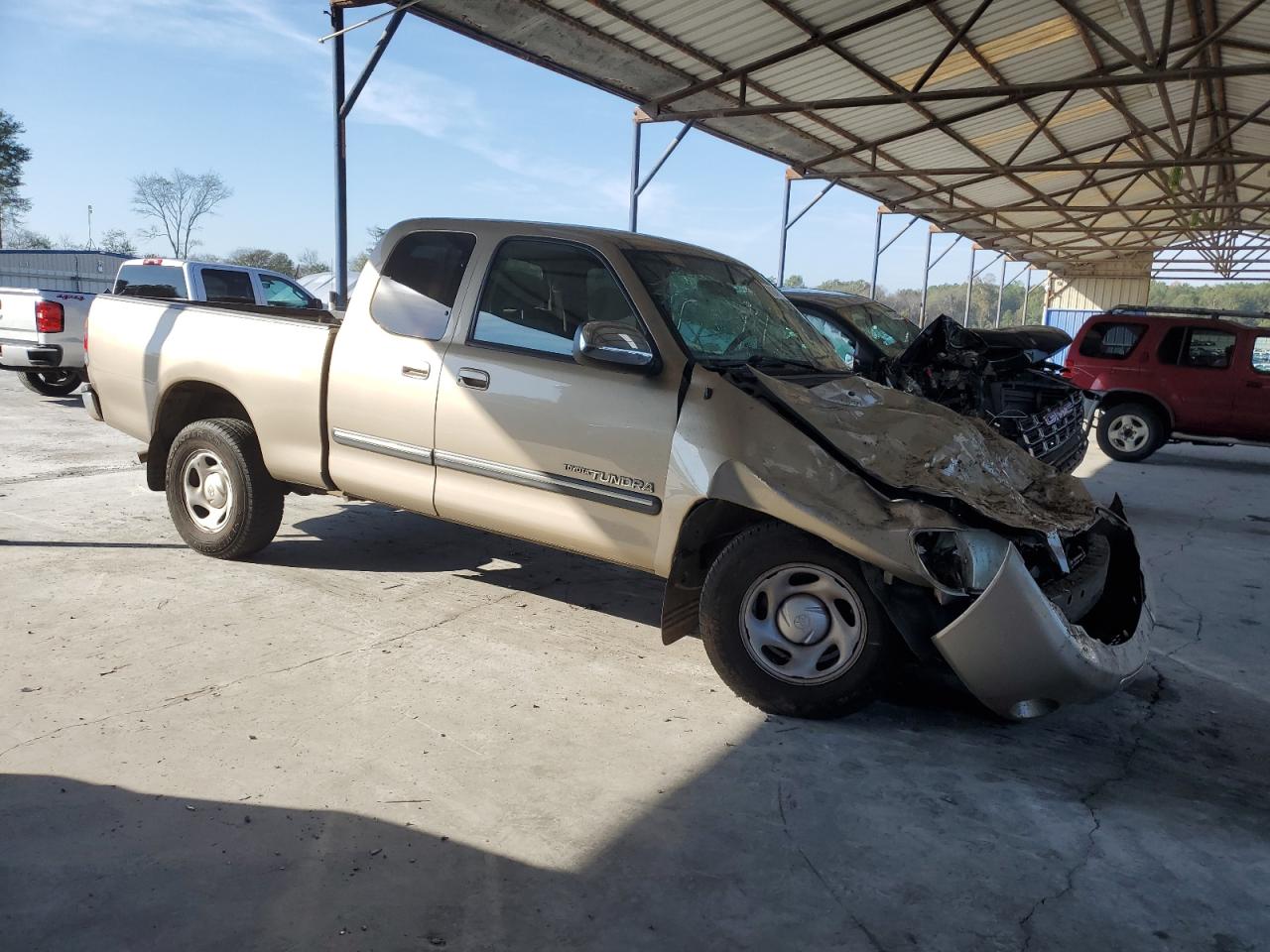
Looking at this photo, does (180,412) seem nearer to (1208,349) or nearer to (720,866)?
(720,866)

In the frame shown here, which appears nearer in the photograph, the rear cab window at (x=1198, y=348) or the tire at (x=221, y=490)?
the tire at (x=221, y=490)

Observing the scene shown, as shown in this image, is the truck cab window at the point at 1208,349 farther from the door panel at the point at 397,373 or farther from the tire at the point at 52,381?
the tire at the point at 52,381

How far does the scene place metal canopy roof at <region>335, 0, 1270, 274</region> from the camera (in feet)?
38.6

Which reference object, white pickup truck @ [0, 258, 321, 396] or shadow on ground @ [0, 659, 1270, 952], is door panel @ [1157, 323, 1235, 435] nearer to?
shadow on ground @ [0, 659, 1270, 952]

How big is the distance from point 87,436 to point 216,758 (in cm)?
791

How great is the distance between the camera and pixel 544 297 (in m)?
4.44

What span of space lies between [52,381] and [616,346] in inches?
477

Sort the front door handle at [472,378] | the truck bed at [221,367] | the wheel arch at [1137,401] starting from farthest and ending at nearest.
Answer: the wheel arch at [1137,401] → the truck bed at [221,367] → the front door handle at [472,378]

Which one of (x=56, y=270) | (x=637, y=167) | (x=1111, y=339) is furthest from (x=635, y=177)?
(x=56, y=270)

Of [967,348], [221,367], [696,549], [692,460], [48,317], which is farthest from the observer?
[48,317]

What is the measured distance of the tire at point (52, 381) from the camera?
12906 millimetres

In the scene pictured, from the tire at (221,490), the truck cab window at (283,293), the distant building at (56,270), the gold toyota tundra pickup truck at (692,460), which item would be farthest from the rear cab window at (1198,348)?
the distant building at (56,270)

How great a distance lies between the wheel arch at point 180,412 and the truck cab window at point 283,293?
280 inches

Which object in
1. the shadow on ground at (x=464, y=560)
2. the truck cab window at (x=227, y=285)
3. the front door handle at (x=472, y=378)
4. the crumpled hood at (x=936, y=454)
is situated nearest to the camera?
the crumpled hood at (x=936, y=454)
